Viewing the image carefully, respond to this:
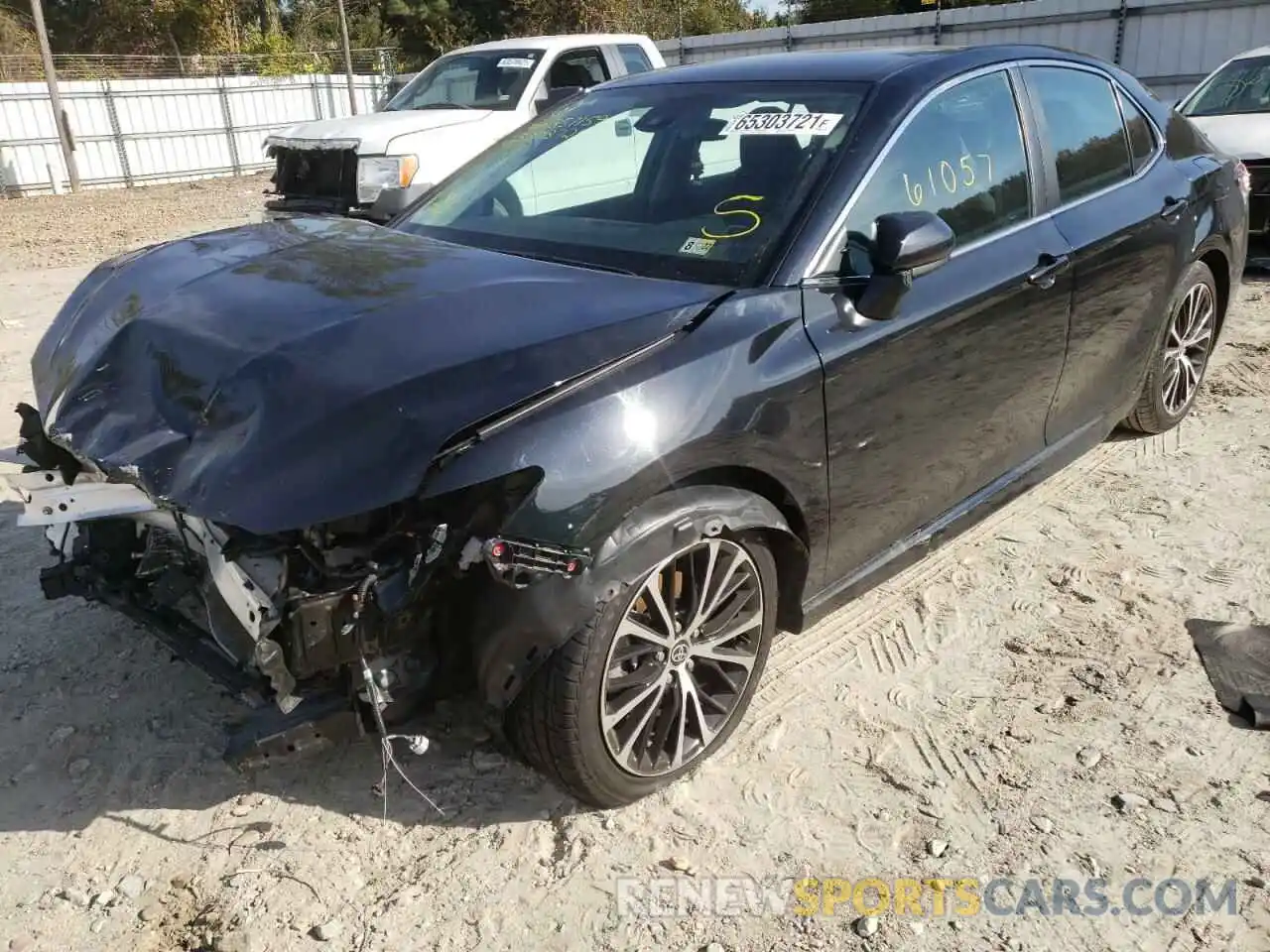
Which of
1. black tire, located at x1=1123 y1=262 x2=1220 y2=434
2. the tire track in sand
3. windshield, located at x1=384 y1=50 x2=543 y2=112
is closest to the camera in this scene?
the tire track in sand

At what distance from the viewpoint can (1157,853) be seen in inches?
101

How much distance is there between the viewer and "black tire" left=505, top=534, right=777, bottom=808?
2.39 metres

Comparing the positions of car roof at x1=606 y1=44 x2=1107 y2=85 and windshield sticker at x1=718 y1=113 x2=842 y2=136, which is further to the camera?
car roof at x1=606 y1=44 x2=1107 y2=85

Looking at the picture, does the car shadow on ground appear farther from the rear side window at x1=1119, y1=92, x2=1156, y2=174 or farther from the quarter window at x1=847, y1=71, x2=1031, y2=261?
the rear side window at x1=1119, y1=92, x2=1156, y2=174

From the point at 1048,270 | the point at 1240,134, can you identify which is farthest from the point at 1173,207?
the point at 1240,134

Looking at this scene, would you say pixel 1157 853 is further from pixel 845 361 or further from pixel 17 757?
pixel 17 757

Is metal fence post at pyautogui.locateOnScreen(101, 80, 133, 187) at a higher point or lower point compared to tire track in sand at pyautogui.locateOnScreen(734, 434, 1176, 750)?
higher

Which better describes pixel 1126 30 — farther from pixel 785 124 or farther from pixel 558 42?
pixel 785 124

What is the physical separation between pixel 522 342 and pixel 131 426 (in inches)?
41.2

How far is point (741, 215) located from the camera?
2.98m

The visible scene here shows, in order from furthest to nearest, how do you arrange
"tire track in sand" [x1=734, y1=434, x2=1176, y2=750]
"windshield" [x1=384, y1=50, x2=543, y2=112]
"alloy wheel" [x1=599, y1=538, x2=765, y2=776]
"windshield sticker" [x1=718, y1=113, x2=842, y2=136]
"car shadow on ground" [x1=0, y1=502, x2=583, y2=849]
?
"windshield" [x1=384, y1=50, x2=543, y2=112]
"tire track in sand" [x1=734, y1=434, x2=1176, y2=750]
"windshield sticker" [x1=718, y1=113, x2=842, y2=136]
"car shadow on ground" [x1=0, y1=502, x2=583, y2=849]
"alloy wheel" [x1=599, y1=538, x2=765, y2=776]

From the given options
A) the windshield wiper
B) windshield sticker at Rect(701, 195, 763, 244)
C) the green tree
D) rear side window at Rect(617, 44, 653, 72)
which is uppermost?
the green tree

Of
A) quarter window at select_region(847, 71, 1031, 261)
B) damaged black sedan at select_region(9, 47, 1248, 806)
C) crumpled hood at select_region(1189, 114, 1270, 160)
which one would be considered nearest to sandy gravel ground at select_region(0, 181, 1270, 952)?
damaged black sedan at select_region(9, 47, 1248, 806)

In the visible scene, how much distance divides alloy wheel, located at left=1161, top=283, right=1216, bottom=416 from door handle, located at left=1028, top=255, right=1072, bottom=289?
1.37 meters
